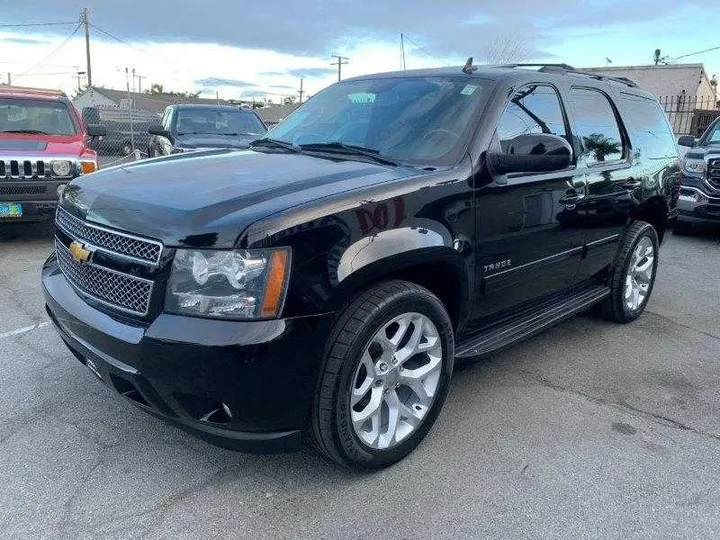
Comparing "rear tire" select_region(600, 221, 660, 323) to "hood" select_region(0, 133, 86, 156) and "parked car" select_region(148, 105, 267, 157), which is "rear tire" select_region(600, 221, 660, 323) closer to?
"hood" select_region(0, 133, 86, 156)

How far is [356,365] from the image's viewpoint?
103 inches

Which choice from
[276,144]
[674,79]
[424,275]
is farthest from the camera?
[674,79]

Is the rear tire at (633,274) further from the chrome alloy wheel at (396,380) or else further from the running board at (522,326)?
the chrome alloy wheel at (396,380)

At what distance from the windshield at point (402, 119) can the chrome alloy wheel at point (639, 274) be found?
2.31 metres

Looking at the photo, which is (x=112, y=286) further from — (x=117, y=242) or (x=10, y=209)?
(x=10, y=209)

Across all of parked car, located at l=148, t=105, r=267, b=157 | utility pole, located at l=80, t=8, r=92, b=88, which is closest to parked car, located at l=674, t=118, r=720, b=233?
parked car, located at l=148, t=105, r=267, b=157

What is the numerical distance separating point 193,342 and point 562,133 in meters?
2.83

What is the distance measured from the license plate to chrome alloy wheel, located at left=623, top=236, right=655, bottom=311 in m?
6.42

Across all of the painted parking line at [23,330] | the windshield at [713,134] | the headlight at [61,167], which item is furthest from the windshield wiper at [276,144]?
the windshield at [713,134]

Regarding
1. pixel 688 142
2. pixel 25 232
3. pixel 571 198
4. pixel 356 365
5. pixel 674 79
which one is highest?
pixel 674 79

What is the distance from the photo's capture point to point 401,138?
346 centimetres

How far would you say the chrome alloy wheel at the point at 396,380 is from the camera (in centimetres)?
277

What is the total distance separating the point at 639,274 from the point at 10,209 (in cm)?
662

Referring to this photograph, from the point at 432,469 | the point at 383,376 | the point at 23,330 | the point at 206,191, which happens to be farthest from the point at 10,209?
the point at 432,469
